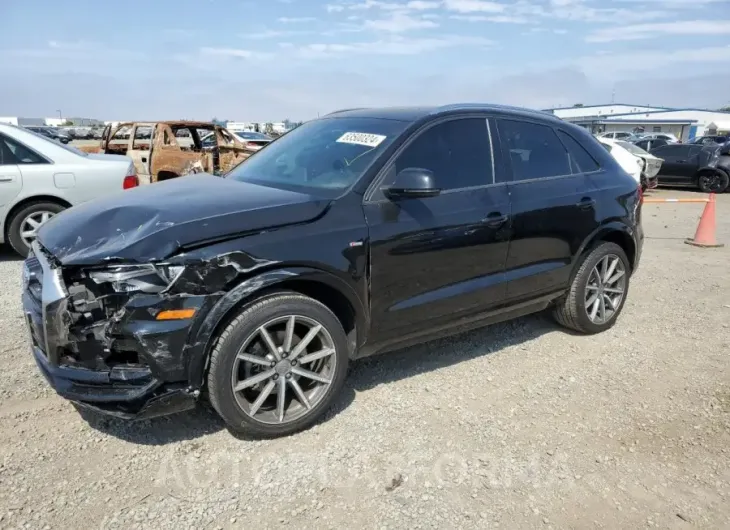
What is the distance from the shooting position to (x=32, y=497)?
256 centimetres

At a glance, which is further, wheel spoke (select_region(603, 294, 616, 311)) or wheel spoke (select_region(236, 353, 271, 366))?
wheel spoke (select_region(603, 294, 616, 311))

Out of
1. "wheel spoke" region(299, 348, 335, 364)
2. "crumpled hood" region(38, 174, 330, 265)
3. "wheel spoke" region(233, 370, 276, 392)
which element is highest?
"crumpled hood" region(38, 174, 330, 265)

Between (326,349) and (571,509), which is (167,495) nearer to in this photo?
(326,349)

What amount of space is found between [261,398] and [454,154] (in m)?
1.98

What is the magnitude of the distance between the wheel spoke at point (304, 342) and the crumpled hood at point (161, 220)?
1.96 feet

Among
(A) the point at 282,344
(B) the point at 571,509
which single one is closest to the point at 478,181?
(A) the point at 282,344

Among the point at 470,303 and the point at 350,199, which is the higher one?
the point at 350,199

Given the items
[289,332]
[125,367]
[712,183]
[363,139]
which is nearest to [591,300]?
[363,139]

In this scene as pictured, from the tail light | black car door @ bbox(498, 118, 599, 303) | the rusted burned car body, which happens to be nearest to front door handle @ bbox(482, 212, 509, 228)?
black car door @ bbox(498, 118, 599, 303)

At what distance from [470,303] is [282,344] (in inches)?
54.2

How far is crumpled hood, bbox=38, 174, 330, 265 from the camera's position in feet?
8.66

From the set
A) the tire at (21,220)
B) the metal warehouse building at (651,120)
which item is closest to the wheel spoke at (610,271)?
the tire at (21,220)

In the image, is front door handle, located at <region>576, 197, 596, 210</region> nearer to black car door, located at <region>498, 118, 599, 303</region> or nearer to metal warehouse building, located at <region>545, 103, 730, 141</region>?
black car door, located at <region>498, 118, 599, 303</region>

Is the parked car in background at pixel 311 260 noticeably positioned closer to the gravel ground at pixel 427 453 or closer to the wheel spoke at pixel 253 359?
the wheel spoke at pixel 253 359
